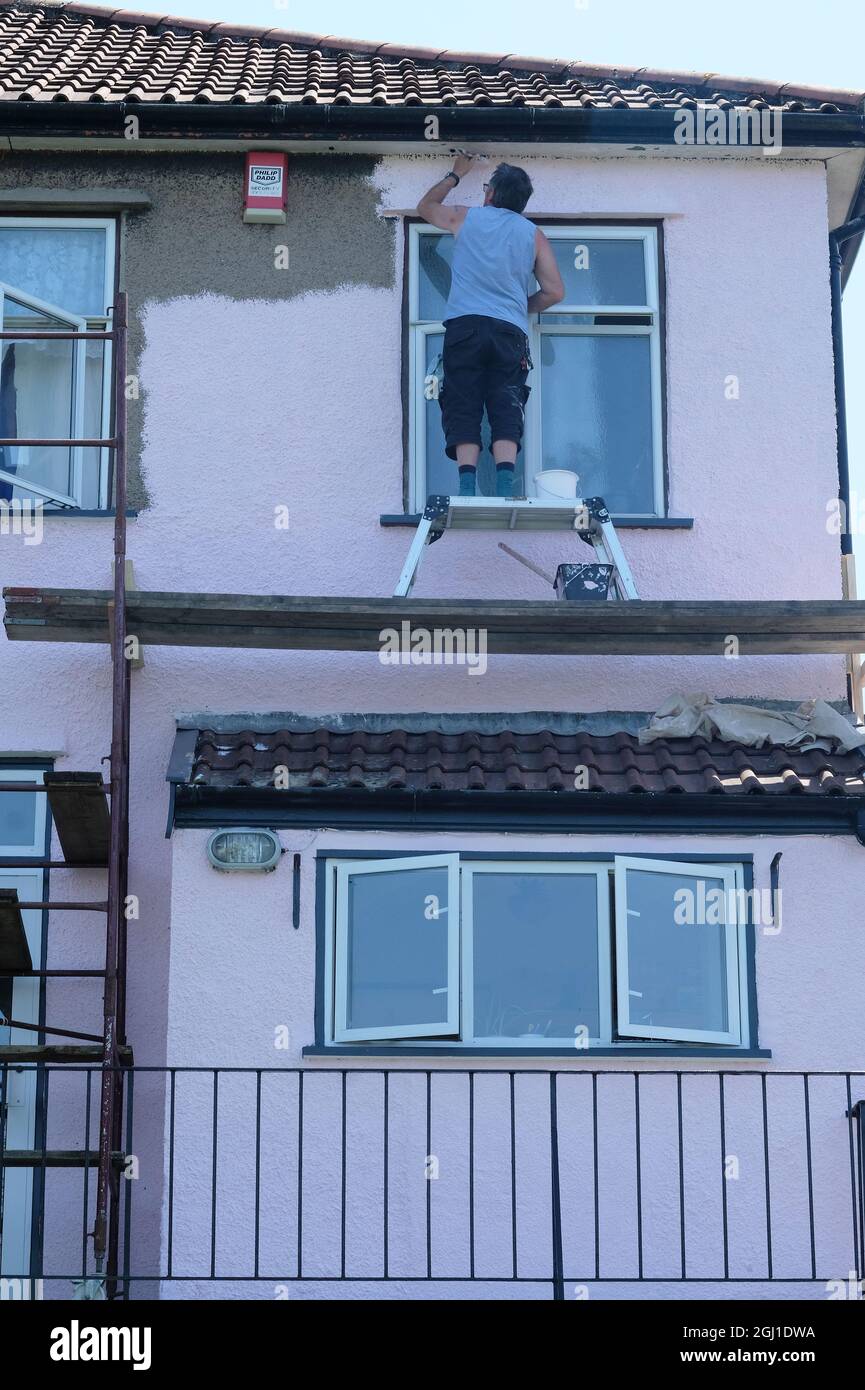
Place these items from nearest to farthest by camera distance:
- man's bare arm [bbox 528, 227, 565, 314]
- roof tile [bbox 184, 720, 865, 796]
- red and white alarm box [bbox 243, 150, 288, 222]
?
roof tile [bbox 184, 720, 865, 796] → man's bare arm [bbox 528, 227, 565, 314] → red and white alarm box [bbox 243, 150, 288, 222]

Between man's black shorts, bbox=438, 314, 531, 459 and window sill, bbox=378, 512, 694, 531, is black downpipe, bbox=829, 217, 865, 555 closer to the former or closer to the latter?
window sill, bbox=378, 512, 694, 531

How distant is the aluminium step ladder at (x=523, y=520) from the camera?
35.5ft

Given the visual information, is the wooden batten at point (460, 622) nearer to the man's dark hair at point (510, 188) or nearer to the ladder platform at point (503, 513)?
the ladder platform at point (503, 513)

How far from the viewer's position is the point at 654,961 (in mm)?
10070

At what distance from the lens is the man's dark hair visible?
454 inches

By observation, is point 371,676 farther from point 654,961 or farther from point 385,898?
point 654,961

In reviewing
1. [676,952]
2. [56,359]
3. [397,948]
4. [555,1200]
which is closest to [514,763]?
[397,948]

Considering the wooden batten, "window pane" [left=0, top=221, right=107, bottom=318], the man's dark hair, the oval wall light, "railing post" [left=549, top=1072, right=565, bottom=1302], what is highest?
the man's dark hair

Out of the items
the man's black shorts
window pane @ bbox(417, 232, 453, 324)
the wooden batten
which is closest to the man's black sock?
the man's black shorts

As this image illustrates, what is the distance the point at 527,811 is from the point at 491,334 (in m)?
2.61

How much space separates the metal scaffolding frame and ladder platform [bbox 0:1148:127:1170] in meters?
0.01

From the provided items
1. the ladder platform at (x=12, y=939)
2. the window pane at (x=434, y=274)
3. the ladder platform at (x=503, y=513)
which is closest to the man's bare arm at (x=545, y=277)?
the window pane at (x=434, y=274)

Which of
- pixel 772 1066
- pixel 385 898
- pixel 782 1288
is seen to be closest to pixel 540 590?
pixel 385 898

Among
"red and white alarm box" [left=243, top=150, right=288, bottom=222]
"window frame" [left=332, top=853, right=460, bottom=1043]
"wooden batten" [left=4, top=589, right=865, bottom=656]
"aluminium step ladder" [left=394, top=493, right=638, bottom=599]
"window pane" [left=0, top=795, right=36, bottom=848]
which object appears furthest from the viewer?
"red and white alarm box" [left=243, top=150, right=288, bottom=222]
